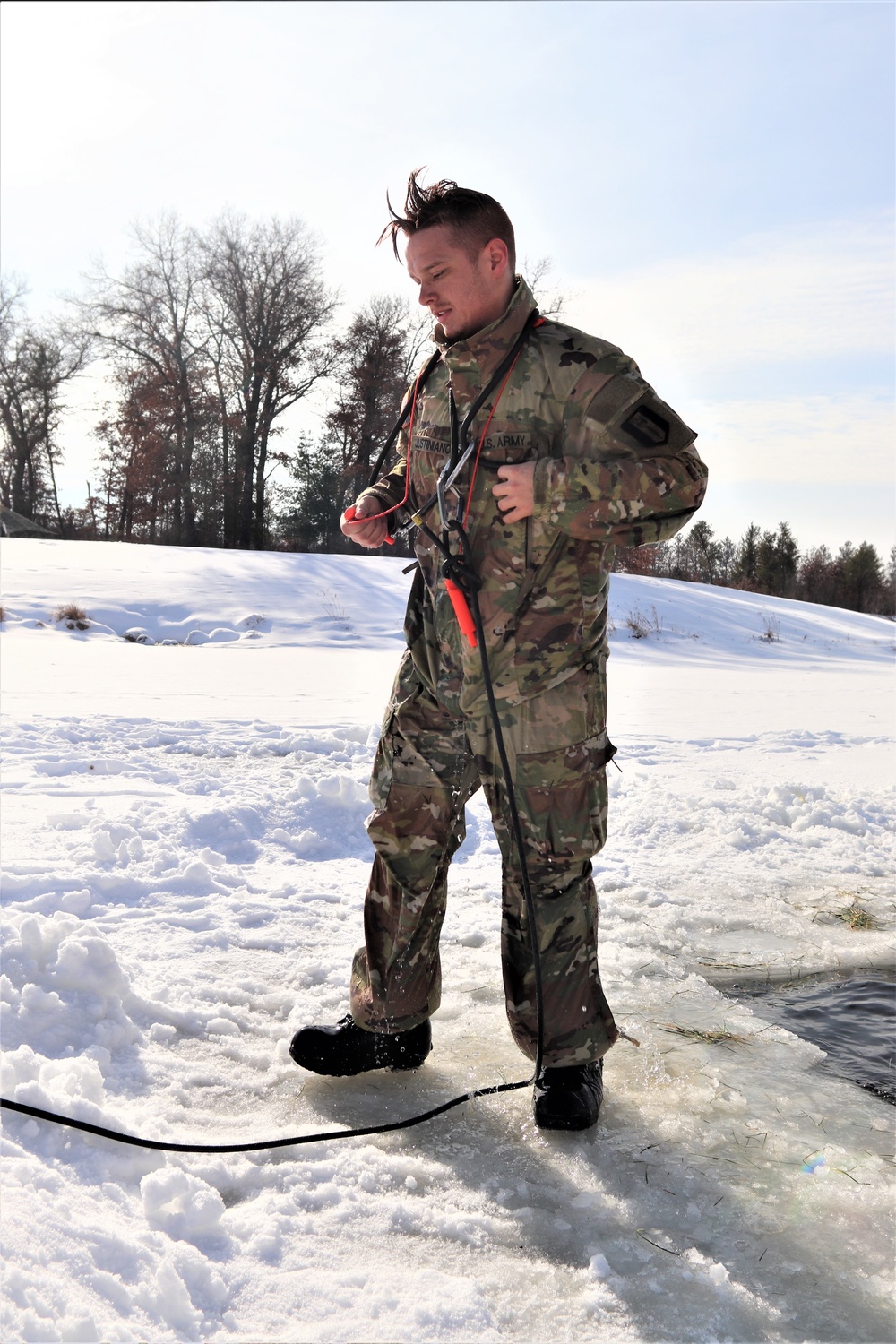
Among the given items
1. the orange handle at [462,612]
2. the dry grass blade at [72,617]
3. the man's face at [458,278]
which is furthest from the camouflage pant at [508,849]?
the dry grass blade at [72,617]

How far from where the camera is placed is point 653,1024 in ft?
9.75

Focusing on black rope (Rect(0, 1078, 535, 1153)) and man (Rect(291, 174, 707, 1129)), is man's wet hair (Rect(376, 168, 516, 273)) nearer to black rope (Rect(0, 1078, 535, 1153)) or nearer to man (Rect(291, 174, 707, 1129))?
man (Rect(291, 174, 707, 1129))

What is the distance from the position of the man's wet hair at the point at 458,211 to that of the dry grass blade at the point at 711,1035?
7.08ft

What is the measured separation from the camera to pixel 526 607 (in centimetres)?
233

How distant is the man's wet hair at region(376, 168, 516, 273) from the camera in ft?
7.54

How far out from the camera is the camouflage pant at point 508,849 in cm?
234

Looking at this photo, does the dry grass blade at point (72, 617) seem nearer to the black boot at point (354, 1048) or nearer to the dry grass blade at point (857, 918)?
the dry grass blade at point (857, 918)

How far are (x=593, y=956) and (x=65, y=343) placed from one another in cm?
3513

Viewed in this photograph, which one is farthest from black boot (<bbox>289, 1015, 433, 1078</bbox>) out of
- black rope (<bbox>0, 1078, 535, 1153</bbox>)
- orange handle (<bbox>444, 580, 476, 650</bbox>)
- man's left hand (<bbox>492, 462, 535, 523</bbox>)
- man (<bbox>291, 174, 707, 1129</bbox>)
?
man's left hand (<bbox>492, 462, 535, 523</bbox>)

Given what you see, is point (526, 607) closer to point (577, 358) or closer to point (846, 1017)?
point (577, 358)

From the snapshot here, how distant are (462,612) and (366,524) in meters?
0.43

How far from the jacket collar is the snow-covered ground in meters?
1.79

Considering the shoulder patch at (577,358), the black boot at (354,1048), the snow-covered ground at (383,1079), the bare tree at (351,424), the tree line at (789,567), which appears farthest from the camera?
the tree line at (789,567)

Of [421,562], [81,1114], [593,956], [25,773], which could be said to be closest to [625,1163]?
[593,956]
